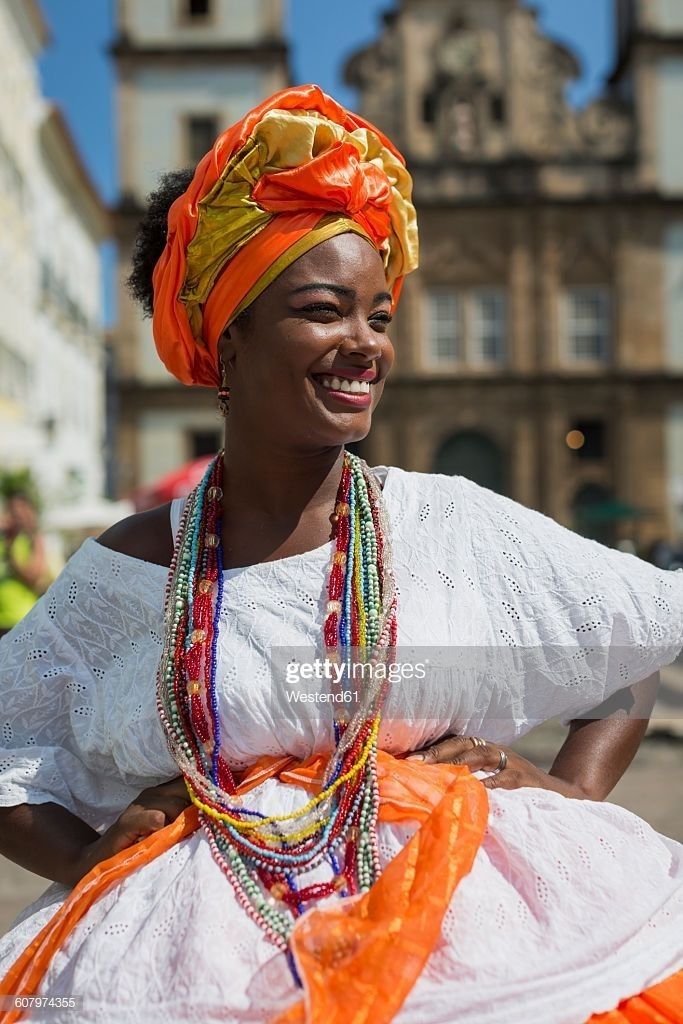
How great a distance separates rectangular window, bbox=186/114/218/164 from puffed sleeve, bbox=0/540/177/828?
27411mm

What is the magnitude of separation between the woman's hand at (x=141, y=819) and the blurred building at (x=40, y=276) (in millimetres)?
14151

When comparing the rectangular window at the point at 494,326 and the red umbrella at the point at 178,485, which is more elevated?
the rectangular window at the point at 494,326

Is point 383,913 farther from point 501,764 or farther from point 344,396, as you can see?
point 344,396

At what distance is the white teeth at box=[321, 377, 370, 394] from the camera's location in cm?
181

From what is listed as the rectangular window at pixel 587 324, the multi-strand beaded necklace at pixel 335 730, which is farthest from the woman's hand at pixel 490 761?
the rectangular window at pixel 587 324

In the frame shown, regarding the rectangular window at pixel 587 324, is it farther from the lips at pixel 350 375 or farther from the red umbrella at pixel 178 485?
the lips at pixel 350 375

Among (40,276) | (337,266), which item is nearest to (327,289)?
(337,266)

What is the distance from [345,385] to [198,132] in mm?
28076

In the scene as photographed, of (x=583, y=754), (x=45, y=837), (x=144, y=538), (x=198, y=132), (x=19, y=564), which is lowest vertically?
(x=19, y=564)

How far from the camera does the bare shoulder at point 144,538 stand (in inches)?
78.2

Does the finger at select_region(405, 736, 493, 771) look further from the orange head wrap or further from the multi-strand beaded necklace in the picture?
the orange head wrap

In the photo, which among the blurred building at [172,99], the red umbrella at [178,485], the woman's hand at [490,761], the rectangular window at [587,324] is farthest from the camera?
the rectangular window at [587,324]

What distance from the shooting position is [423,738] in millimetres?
1772

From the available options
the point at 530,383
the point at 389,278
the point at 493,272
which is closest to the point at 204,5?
the point at 493,272
